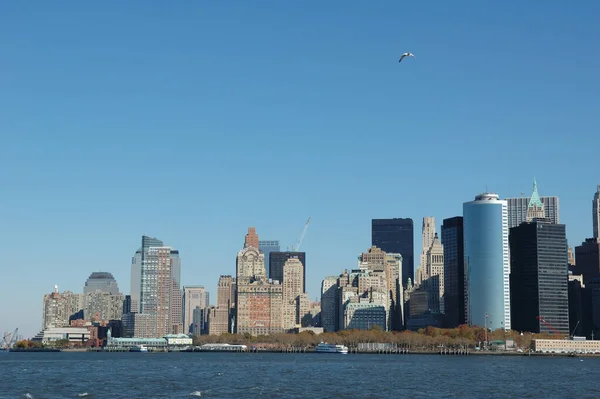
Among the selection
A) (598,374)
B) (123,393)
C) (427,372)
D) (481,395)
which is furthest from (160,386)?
(598,374)

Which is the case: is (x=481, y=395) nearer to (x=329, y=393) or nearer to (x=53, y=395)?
(x=329, y=393)

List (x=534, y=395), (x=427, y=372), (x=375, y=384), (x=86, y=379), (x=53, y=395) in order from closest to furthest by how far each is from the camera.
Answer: (x=53, y=395) < (x=534, y=395) < (x=375, y=384) < (x=86, y=379) < (x=427, y=372)

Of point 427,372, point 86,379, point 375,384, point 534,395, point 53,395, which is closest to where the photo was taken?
point 53,395

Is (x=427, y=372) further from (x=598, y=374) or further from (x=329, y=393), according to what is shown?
(x=329, y=393)

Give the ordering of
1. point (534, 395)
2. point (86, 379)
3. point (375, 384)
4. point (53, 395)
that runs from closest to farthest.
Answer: point (53, 395)
point (534, 395)
point (375, 384)
point (86, 379)

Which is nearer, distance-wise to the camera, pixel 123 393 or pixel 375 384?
pixel 123 393

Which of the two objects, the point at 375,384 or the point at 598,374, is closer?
the point at 375,384

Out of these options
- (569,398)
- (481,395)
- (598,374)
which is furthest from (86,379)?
(598,374)

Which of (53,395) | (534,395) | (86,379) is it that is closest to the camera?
(53,395)
